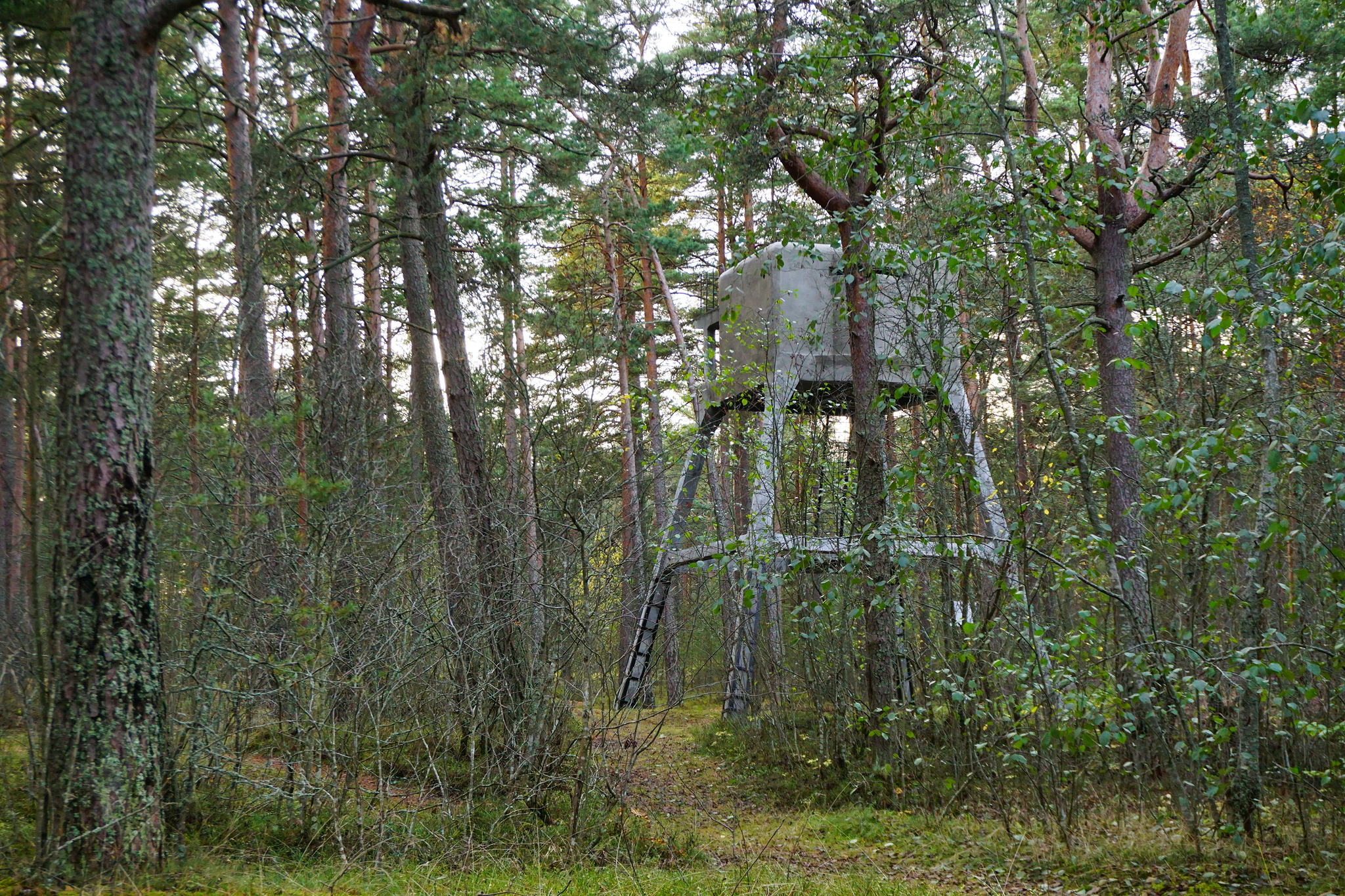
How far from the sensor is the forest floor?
13.8ft

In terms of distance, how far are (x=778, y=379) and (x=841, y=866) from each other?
477 cm

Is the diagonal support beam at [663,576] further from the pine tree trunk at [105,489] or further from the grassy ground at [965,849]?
the pine tree trunk at [105,489]

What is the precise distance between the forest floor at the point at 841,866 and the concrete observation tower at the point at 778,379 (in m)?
1.48

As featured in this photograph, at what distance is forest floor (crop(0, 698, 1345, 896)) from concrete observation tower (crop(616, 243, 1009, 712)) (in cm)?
148

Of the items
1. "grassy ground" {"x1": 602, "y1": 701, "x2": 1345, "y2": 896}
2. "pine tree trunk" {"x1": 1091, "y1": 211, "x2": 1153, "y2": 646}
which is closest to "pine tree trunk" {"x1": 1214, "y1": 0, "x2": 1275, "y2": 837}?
"grassy ground" {"x1": 602, "y1": 701, "x2": 1345, "y2": 896}

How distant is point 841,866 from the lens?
5723 millimetres

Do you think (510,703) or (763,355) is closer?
(510,703)

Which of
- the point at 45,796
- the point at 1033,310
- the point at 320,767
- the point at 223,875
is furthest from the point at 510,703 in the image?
the point at 1033,310

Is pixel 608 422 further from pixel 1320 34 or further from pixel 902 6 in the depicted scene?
pixel 1320 34

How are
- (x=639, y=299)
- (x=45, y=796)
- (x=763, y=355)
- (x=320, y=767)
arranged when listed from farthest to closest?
1. (x=639, y=299)
2. (x=763, y=355)
3. (x=320, y=767)
4. (x=45, y=796)

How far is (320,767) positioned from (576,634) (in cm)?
154

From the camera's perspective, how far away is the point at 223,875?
4027mm

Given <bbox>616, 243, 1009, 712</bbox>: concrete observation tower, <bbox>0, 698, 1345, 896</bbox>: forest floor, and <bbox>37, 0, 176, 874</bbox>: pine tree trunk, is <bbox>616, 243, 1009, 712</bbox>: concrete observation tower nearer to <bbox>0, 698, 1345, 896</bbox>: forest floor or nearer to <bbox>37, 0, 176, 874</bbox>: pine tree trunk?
<bbox>0, 698, 1345, 896</bbox>: forest floor

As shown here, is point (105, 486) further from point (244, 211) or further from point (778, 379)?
point (778, 379)
